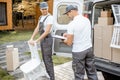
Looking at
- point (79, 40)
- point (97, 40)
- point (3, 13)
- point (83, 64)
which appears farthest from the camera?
point (3, 13)

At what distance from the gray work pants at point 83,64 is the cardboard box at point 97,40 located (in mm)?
473

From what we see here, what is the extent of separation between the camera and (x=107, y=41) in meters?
Answer: 5.18

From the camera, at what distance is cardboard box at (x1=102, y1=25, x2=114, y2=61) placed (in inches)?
200

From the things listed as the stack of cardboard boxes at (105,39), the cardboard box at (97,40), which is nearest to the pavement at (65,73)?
the cardboard box at (97,40)

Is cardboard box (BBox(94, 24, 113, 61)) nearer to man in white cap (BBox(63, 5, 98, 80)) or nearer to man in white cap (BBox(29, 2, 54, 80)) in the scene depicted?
man in white cap (BBox(63, 5, 98, 80))

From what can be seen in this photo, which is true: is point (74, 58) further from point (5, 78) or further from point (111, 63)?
point (5, 78)

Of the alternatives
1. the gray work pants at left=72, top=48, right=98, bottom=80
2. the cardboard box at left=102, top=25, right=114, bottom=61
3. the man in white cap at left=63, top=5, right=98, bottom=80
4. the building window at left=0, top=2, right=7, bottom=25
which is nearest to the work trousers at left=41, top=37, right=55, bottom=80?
the man in white cap at left=63, top=5, right=98, bottom=80

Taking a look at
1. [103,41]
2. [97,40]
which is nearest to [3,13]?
[97,40]

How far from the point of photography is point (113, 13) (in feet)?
16.6

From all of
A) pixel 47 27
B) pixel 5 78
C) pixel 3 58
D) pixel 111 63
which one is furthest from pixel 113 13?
pixel 3 58

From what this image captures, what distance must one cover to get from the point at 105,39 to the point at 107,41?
59 mm

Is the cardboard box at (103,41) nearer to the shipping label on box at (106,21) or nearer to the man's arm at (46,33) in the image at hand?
the shipping label on box at (106,21)

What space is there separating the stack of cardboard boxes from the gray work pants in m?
0.40

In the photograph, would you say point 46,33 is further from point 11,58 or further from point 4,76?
point 11,58
